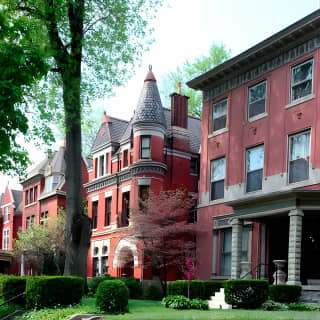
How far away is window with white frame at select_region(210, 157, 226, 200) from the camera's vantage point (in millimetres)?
27656

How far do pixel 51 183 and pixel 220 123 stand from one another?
79.0 ft

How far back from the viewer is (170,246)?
29.1 metres

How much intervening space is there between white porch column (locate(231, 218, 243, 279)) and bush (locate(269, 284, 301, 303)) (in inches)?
136

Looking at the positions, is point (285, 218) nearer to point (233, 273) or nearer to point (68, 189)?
point (233, 273)

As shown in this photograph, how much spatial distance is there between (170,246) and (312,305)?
A: 1179 centimetres

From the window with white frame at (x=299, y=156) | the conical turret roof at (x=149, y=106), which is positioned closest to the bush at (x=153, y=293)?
the conical turret roof at (x=149, y=106)

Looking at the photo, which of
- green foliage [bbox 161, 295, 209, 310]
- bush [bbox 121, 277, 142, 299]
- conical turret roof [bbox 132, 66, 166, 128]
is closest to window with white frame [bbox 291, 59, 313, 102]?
green foliage [bbox 161, 295, 209, 310]

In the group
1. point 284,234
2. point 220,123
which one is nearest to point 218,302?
point 284,234

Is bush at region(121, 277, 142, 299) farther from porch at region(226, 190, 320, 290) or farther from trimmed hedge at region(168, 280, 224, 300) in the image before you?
trimmed hedge at region(168, 280, 224, 300)

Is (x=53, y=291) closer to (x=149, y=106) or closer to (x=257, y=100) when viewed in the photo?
(x=257, y=100)

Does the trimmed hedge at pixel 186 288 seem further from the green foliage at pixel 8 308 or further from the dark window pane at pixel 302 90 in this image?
the dark window pane at pixel 302 90

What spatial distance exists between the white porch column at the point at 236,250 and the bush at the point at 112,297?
6901mm

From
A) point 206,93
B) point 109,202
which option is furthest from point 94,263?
point 206,93

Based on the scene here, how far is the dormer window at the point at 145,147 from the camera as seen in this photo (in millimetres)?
33625
